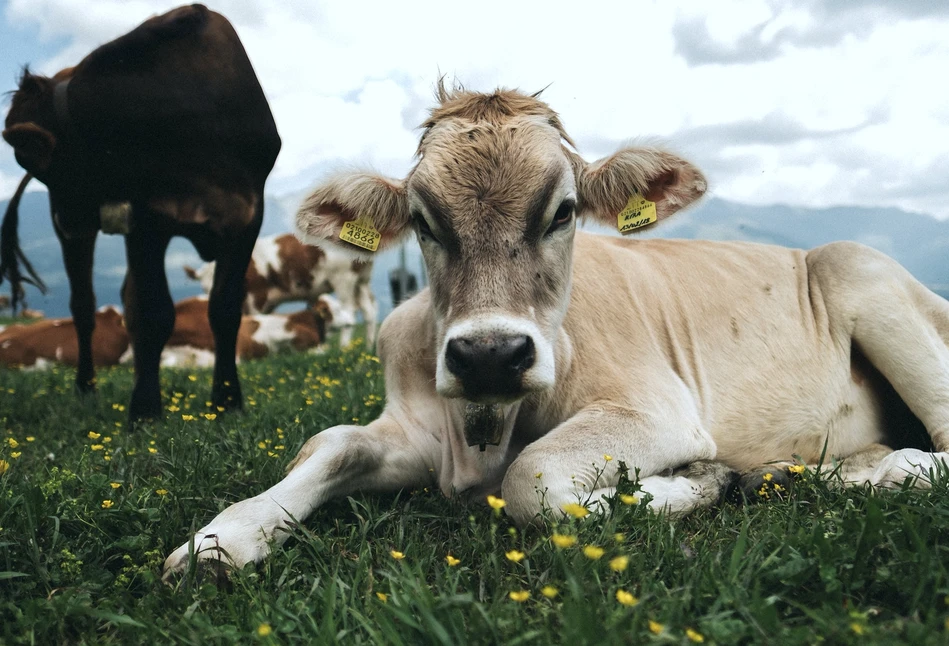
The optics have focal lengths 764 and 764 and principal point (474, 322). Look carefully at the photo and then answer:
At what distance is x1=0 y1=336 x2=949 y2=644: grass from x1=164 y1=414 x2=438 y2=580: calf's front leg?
0.07 metres

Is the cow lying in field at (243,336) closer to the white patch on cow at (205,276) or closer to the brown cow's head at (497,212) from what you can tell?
the white patch on cow at (205,276)

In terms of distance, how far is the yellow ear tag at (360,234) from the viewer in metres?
3.64

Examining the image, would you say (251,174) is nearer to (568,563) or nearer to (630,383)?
(630,383)

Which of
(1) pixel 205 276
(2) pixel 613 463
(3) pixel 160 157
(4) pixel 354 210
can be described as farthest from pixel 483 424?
(1) pixel 205 276

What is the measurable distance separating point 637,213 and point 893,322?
1.61 m

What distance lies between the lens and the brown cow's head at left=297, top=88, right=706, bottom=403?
2646 millimetres

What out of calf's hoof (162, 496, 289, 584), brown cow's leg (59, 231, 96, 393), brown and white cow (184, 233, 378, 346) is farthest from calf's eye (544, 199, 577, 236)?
brown and white cow (184, 233, 378, 346)

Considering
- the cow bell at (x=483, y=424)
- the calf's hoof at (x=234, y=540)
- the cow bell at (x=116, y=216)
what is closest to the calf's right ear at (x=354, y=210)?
the cow bell at (x=483, y=424)

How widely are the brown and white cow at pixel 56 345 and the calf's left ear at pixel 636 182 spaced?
10.1m

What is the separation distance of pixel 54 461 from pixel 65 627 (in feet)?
6.89

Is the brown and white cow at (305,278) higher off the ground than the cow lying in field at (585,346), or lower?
lower

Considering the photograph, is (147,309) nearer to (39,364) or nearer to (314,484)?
(314,484)

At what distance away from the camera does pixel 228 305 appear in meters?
5.64

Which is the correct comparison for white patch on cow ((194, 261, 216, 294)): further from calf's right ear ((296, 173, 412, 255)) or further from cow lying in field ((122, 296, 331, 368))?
calf's right ear ((296, 173, 412, 255))
